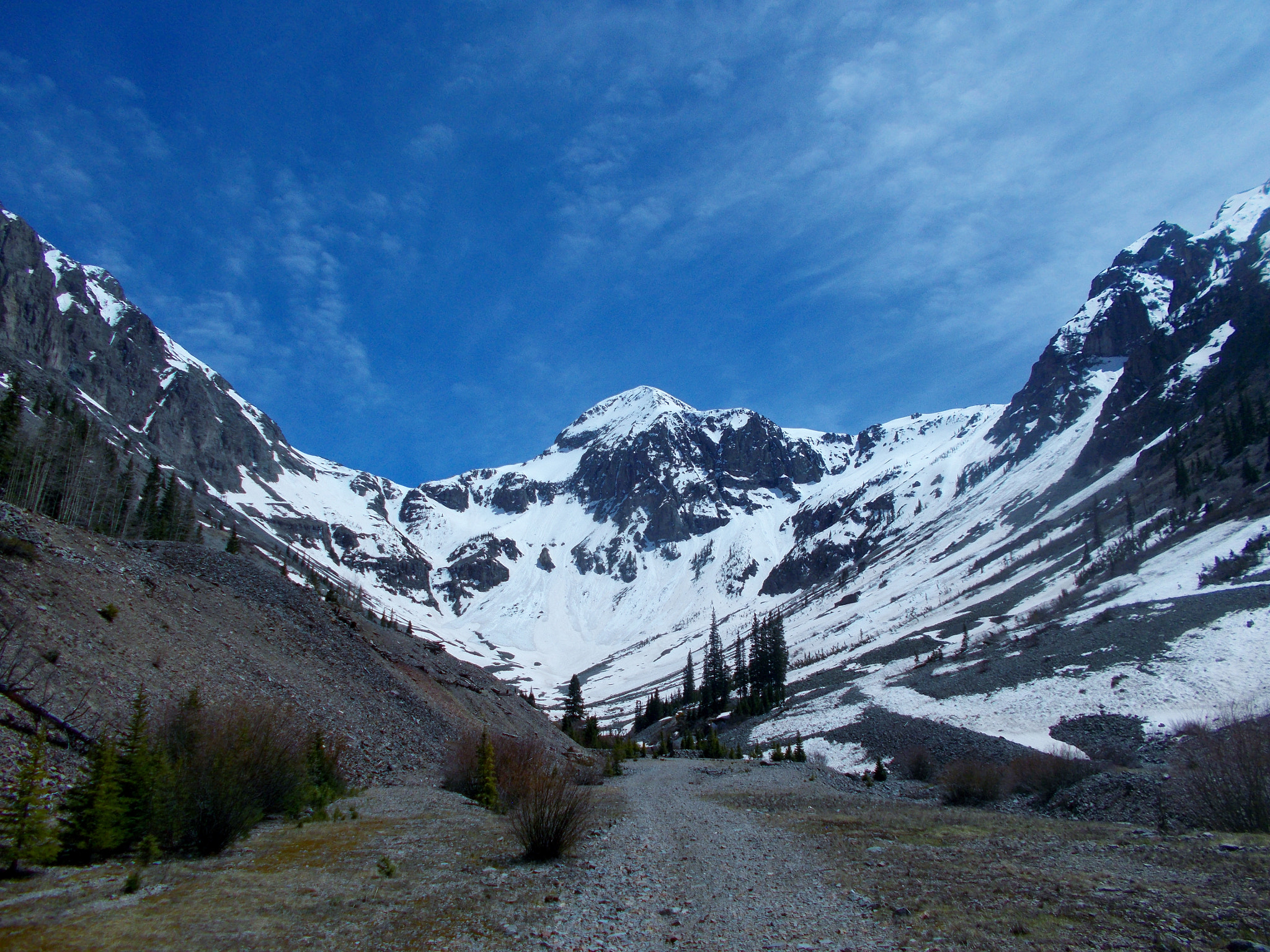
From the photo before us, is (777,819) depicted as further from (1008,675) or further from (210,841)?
(1008,675)

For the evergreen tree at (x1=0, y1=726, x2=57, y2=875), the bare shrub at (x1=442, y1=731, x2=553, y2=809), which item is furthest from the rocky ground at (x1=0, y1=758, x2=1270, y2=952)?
the bare shrub at (x1=442, y1=731, x2=553, y2=809)

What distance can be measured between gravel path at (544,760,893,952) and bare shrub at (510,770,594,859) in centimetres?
74

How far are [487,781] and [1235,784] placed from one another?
71.3 ft

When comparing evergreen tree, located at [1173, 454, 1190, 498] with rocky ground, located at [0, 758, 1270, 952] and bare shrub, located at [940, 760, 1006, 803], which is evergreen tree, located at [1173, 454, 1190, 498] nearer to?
bare shrub, located at [940, 760, 1006, 803]

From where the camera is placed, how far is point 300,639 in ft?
107

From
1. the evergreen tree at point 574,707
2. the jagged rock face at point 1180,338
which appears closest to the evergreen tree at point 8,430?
the evergreen tree at point 574,707

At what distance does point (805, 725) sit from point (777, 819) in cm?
4408

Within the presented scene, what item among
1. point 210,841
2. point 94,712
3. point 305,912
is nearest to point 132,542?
point 94,712

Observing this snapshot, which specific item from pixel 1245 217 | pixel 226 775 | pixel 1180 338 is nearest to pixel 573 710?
pixel 226 775

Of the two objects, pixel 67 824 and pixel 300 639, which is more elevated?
pixel 300 639

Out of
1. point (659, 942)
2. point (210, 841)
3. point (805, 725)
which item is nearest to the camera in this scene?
point (659, 942)

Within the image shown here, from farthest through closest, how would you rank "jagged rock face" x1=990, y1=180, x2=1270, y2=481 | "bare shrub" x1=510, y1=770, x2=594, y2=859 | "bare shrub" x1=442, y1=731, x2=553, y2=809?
"jagged rock face" x1=990, y1=180, x2=1270, y2=481, "bare shrub" x1=442, y1=731, x2=553, y2=809, "bare shrub" x1=510, y1=770, x2=594, y2=859

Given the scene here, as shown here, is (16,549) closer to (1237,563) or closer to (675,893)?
(675,893)

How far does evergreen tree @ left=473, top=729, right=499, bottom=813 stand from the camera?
75.6ft
